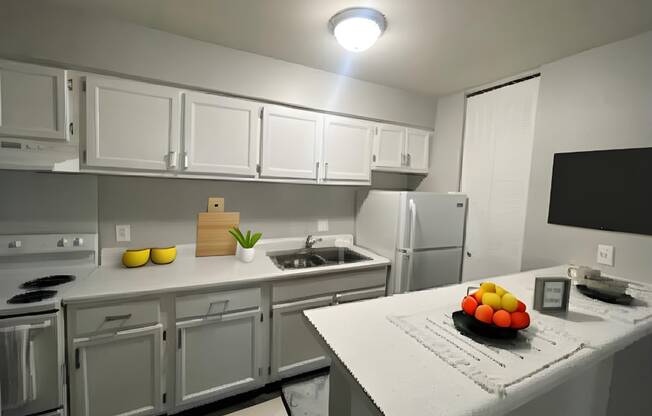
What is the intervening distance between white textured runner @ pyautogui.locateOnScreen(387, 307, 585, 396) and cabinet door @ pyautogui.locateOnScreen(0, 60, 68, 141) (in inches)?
78.7

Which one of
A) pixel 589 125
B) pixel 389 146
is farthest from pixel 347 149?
pixel 589 125

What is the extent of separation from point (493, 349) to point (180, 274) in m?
1.67

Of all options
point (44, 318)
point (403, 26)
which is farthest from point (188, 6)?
point (44, 318)

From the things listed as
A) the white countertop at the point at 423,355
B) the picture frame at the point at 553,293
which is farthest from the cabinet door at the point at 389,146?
the picture frame at the point at 553,293

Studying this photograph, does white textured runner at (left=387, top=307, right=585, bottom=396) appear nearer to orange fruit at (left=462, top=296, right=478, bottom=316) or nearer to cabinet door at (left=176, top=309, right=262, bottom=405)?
orange fruit at (left=462, top=296, right=478, bottom=316)

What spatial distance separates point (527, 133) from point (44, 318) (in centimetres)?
321

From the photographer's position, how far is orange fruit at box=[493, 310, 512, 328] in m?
0.87

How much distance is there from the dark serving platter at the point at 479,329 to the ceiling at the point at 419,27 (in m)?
1.47

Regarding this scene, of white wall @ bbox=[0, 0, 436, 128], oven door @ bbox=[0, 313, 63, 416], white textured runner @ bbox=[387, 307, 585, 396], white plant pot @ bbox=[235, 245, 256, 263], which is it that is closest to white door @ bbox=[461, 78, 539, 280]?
white wall @ bbox=[0, 0, 436, 128]

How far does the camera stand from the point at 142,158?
167 centimetres

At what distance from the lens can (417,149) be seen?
2.69m

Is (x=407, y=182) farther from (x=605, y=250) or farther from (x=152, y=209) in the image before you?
(x=152, y=209)

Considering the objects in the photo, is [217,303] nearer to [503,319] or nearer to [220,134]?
[220,134]

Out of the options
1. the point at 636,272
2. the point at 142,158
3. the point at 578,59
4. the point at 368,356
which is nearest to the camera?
the point at 368,356
